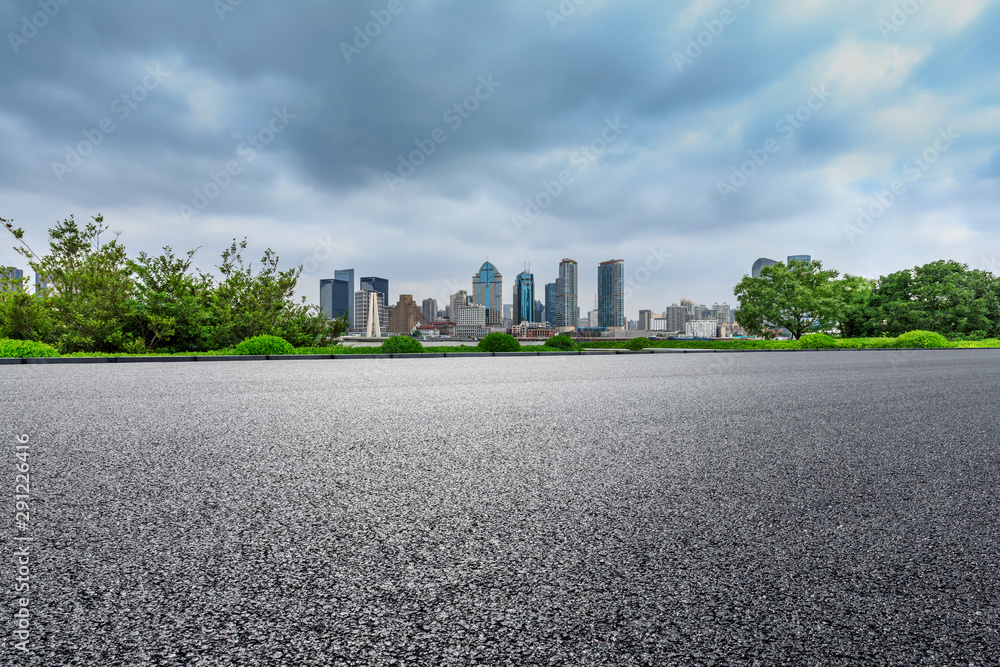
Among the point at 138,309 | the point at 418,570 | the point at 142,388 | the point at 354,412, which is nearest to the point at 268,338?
the point at 138,309

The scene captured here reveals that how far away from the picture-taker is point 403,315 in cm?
17750

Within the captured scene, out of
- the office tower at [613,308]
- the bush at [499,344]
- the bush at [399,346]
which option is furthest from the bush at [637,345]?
the office tower at [613,308]

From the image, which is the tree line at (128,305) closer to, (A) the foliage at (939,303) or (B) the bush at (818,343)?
(B) the bush at (818,343)

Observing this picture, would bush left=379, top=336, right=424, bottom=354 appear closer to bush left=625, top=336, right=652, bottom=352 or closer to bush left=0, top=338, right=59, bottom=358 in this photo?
bush left=0, top=338, right=59, bottom=358

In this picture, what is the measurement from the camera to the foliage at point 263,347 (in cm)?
1772

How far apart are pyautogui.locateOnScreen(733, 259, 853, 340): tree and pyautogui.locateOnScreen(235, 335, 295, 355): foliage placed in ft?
120

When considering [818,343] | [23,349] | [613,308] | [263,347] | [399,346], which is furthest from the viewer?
[613,308]

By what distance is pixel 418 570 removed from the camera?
222 cm

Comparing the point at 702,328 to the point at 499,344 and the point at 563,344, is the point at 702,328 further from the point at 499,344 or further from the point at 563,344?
the point at 499,344

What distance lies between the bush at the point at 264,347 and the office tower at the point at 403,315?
154720mm

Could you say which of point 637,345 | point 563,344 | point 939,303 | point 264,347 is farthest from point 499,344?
point 939,303

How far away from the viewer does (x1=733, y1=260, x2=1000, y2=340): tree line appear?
38031mm

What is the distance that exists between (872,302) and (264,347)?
4624 centimetres

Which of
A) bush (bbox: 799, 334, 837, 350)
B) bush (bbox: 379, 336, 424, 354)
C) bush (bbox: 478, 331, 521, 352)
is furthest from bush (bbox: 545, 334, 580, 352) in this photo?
bush (bbox: 799, 334, 837, 350)
